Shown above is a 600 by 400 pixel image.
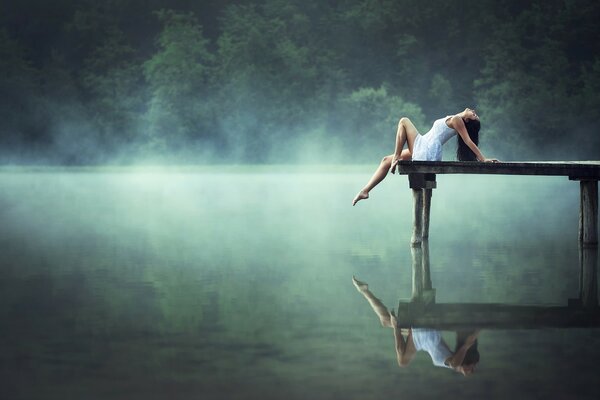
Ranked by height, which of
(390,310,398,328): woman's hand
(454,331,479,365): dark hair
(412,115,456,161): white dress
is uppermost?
(412,115,456,161): white dress

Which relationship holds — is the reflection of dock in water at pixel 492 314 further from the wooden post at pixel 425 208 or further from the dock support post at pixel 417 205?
the wooden post at pixel 425 208

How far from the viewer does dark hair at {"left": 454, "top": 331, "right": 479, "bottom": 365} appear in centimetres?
433

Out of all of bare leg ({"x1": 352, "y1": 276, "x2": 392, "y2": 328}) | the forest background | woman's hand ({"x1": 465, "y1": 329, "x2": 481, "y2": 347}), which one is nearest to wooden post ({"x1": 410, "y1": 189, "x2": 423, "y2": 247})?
bare leg ({"x1": 352, "y1": 276, "x2": 392, "y2": 328})

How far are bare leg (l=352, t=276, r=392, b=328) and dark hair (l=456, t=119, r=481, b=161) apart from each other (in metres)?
3.19

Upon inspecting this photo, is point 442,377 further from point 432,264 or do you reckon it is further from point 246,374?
point 432,264

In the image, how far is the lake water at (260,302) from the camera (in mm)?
3963

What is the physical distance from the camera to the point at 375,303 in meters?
6.11

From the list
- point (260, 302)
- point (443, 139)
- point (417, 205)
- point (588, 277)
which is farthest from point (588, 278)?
point (443, 139)

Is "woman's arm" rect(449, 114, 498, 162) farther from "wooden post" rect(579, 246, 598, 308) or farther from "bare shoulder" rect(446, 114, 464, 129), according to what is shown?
"wooden post" rect(579, 246, 598, 308)

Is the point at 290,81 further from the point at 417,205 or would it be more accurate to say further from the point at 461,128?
the point at 417,205

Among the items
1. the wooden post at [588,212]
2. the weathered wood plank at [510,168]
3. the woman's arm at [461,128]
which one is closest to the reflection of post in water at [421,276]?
the weathered wood plank at [510,168]

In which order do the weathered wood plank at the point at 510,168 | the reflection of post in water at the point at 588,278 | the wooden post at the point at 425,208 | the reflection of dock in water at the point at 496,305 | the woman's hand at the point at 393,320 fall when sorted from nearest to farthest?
1. the woman's hand at the point at 393,320
2. the reflection of dock in water at the point at 496,305
3. the reflection of post in water at the point at 588,278
4. the weathered wood plank at the point at 510,168
5. the wooden post at the point at 425,208

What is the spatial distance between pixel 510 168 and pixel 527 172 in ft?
0.48

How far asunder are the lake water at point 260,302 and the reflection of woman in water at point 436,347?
0.05 meters
